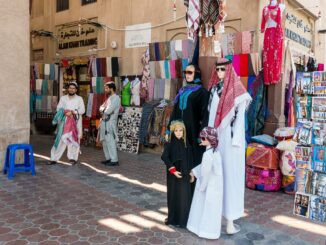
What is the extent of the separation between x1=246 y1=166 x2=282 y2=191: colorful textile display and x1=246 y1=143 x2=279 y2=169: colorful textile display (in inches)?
3.1

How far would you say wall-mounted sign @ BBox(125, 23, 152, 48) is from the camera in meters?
8.59

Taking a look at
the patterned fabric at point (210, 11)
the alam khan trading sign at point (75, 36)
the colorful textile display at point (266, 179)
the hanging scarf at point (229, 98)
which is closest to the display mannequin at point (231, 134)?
the hanging scarf at point (229, 98)

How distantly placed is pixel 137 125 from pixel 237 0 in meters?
3.63

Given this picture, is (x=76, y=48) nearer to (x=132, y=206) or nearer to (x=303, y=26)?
(x=303, y=26)

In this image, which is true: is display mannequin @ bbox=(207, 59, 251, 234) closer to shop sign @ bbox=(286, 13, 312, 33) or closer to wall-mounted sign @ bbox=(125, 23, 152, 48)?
shop sign @ bbox=(286, 13, 312, 33)

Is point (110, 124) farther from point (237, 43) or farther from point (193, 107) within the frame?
point (193, 107)

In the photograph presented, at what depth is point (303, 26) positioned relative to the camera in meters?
8.26

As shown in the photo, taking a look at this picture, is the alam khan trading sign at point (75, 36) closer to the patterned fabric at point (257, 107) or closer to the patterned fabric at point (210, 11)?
the patterned fabric at point (257, 107)

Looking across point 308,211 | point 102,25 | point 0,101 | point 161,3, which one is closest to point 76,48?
point 102,25

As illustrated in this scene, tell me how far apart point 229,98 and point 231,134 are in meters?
0.37

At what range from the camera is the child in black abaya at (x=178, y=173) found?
11.5 feet

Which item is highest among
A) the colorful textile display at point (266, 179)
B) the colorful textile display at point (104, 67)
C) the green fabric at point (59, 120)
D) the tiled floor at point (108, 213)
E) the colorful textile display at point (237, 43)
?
the colorful textile display at point (237, 43)

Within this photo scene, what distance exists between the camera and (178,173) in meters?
3.48

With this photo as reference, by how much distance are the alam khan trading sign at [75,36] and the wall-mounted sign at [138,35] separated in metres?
1.40
